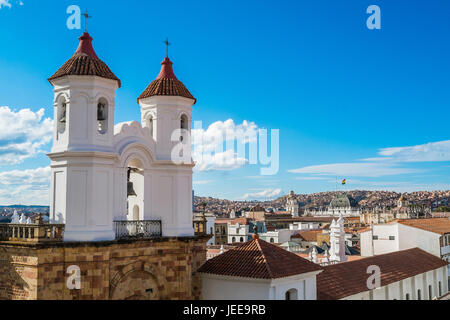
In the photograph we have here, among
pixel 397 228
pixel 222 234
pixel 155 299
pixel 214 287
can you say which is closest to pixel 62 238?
pixel 155 299

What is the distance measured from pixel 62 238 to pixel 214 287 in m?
7.82

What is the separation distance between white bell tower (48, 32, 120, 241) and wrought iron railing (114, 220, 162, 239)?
771 millimetres

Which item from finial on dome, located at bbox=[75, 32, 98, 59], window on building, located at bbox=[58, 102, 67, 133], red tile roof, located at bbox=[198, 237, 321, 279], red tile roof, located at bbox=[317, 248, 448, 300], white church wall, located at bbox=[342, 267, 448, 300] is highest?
Answer: finial on dome, located at bbox=[75, 32, 98, 59]

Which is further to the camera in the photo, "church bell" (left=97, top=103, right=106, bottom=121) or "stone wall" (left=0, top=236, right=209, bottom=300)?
"church bell" (left=97, top=103, right=106, bottom=121)

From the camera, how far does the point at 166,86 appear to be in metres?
22.9

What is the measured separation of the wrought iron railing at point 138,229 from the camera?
20.1m

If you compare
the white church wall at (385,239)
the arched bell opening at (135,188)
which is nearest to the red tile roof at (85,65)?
the arched bell opening at (135,188)

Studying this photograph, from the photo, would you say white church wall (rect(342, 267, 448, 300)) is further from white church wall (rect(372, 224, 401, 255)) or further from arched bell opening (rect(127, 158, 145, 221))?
arched bell opening (rect(127, 158, 145, 221))

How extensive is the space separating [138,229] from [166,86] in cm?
720

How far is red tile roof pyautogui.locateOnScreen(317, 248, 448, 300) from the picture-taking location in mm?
26188

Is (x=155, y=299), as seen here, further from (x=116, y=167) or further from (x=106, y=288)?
(x=116, y=167)

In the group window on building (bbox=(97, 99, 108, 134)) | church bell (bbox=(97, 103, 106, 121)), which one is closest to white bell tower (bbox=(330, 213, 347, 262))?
window on building (bbox=(97, 99, 108, 134))

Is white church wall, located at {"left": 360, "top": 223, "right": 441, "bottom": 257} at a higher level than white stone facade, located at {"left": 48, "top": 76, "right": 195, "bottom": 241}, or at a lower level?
lower

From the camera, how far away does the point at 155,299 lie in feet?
68.2
